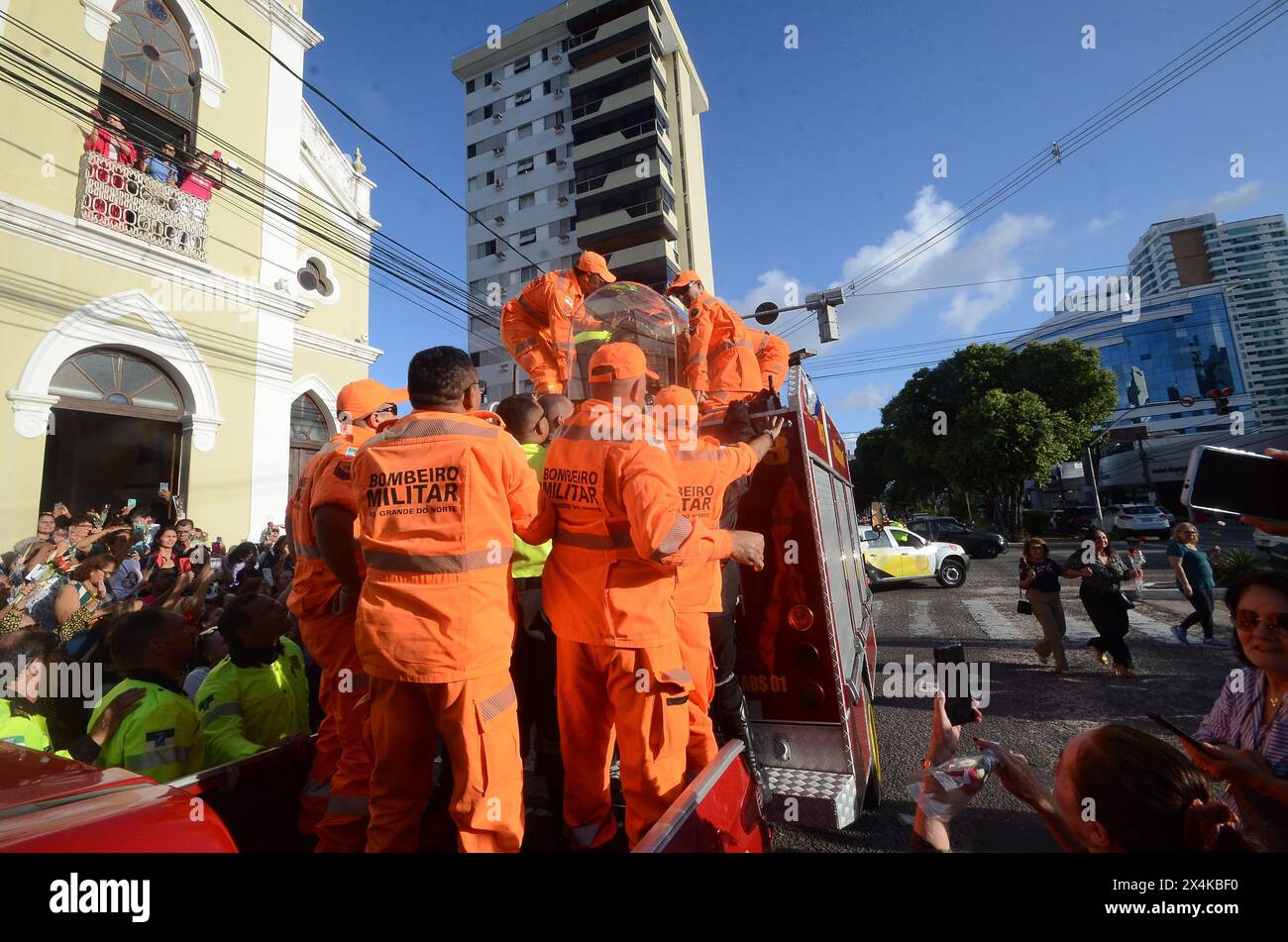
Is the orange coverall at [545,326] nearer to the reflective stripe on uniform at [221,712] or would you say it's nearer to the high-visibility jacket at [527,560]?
the high-visibility jacket at [527,560]

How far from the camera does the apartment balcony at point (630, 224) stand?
3528 cm

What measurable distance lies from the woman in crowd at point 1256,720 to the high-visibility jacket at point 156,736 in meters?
3.66

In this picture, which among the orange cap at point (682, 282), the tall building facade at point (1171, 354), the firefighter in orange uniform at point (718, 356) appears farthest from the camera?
the tall building facade at point (1171, 354)

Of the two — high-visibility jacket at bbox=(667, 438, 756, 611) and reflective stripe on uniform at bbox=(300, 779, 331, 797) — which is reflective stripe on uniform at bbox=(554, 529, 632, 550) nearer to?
high-visibility jacket at bbox=(667, 438, 756, 611)

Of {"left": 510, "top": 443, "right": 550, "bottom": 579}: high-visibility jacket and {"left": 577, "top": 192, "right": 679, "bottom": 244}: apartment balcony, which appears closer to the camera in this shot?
{"left": 510, "top": 443, "right": 550, "bottom": 579}: high-visibility jacket

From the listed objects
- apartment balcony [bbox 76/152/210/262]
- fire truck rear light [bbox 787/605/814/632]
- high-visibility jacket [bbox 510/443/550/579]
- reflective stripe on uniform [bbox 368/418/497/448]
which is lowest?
fire truck rear light [bbox 787/605/814/632]

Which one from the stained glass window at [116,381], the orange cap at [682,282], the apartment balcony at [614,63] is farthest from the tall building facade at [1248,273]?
the stained glass window at [116,381]

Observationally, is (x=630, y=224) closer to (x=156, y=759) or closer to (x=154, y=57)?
(x=154, y=57)

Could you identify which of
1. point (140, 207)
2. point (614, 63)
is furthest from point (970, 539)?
point (614, 63)

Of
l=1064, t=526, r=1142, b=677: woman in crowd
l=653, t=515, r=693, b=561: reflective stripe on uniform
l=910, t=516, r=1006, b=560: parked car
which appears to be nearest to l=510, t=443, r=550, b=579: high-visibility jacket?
l=653, t=515, r=693, b=561: reflective stripe on uniform

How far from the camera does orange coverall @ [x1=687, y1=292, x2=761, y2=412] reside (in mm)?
4137

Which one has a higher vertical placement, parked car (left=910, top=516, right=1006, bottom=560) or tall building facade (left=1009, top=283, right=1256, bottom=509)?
tall building facade (left=1009, top=283, right=1256, bottom=509)

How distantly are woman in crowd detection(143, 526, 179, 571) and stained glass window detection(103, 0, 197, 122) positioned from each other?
699 centimetres
